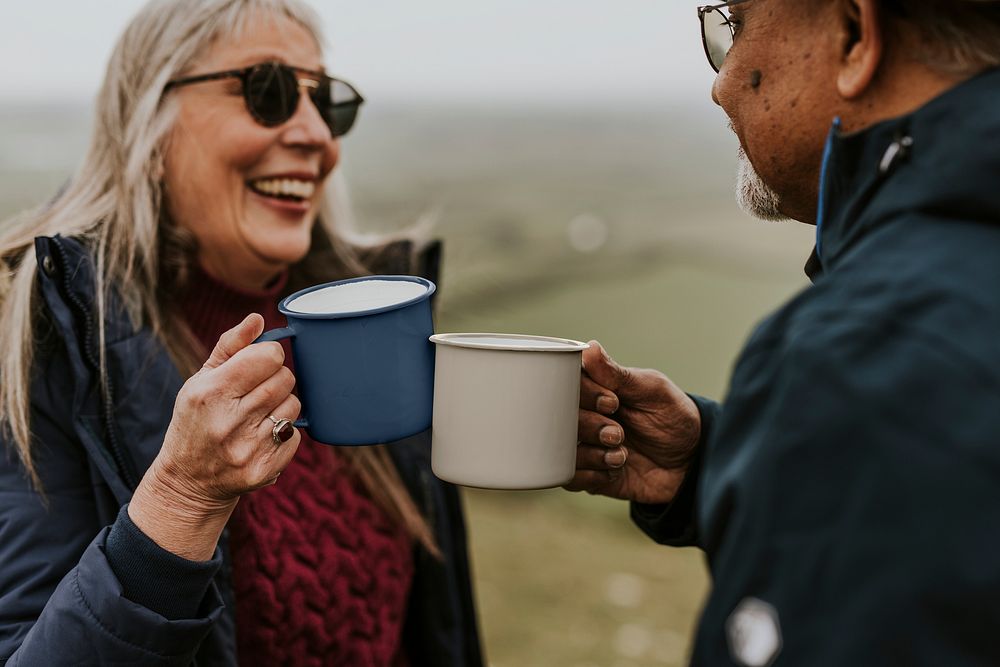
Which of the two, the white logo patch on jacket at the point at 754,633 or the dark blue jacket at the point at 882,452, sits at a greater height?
the dark blue jacket at the point at 882,452

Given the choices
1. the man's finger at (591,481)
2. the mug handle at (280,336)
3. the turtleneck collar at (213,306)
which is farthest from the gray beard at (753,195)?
the turtleneck collar at (213,306)

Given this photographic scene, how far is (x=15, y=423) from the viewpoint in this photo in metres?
1.65

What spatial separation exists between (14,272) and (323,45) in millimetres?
873

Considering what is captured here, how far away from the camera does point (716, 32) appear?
4.43 feet

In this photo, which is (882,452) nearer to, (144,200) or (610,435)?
(610,435)

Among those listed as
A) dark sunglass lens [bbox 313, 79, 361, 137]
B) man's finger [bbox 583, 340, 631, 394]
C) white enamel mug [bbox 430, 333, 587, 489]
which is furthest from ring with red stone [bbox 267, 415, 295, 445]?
dark sunglass lens [bbox 313, 79, 361, 137]

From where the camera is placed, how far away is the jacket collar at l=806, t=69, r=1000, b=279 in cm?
90

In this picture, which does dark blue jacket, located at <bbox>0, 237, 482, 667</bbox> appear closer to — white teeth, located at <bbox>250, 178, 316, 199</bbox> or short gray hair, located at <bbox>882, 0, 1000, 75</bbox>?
white teeth, located at <bbox>250, 178, 316, 199</bbox>

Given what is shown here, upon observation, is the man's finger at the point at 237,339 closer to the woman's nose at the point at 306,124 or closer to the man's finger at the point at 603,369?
the man's finger at the point at 603,369

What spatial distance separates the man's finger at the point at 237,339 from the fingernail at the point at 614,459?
0.62 metres

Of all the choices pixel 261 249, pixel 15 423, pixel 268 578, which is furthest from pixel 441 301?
pixel 15 423

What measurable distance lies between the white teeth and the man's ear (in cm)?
134

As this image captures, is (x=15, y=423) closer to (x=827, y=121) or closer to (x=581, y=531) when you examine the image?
(x=827, y=121)

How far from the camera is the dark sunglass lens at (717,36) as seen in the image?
1311 mm
